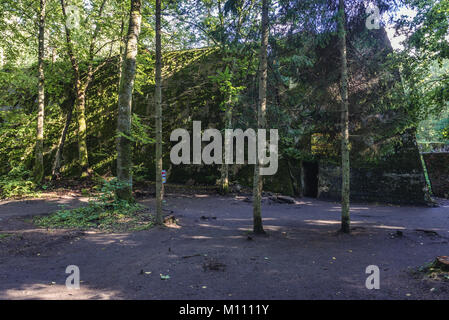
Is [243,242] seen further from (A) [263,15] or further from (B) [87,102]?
(B) [87,102]

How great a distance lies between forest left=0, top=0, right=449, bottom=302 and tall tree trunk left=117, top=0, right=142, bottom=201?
0.05 meters

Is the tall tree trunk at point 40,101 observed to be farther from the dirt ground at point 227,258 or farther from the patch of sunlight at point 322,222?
the patch of sunlight at point 322,222

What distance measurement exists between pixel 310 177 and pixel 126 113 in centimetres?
1132

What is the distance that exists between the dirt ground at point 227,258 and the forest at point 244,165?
1.9 inches

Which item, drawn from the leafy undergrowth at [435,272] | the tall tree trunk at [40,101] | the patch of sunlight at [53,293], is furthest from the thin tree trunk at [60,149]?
the leafy undergrowth at [435,272]

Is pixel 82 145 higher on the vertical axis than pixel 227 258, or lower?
higher

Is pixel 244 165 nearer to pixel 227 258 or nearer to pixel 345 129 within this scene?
pixel 345 129

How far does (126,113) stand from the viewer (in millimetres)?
10703

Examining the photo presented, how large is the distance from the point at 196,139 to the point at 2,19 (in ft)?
42.2

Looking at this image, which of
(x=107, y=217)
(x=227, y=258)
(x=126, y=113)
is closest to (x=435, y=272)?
(x=227, y=258)

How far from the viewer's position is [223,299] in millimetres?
3939

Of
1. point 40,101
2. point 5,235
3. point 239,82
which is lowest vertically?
point 5,235

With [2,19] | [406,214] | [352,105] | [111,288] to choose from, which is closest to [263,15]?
[352,105]

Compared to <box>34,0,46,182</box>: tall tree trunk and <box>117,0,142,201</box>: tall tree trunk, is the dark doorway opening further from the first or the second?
<box>34,0,46,182</box>: tall tree trunk
